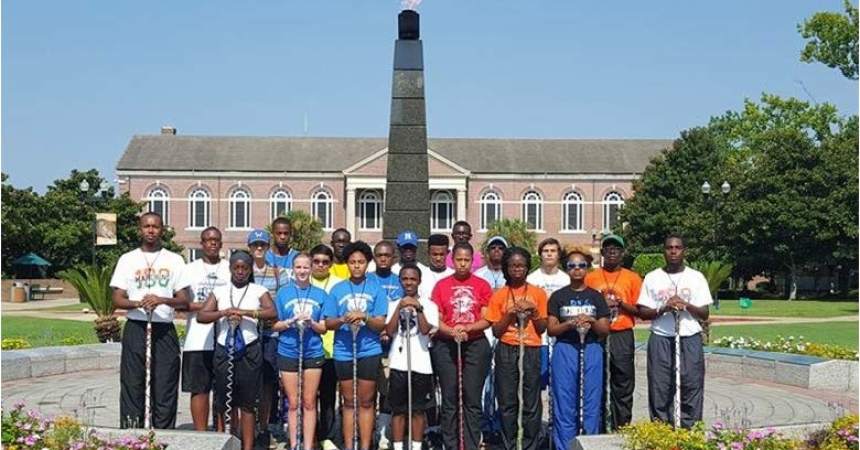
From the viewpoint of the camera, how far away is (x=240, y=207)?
2776 inches

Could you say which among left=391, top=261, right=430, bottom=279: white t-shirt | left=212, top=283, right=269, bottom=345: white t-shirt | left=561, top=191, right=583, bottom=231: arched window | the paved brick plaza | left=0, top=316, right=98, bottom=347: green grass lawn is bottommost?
left=0, top=316, right=98, bottom=347: green grass lawn

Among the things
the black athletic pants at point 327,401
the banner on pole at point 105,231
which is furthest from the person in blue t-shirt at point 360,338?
the banner on pole at point 105,231

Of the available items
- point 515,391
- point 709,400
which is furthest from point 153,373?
point 709,400

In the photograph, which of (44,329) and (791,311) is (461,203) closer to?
(791,311)

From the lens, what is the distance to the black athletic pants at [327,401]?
320 inches

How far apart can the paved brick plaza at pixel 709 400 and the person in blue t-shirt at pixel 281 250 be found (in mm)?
1771

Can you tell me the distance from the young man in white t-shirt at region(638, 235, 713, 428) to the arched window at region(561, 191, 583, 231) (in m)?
62.7

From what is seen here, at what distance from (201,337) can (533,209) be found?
208 feet

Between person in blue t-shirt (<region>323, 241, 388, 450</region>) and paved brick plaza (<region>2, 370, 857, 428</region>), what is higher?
person in blue t-shirt (<region>323, 241, 388, 450</region>)

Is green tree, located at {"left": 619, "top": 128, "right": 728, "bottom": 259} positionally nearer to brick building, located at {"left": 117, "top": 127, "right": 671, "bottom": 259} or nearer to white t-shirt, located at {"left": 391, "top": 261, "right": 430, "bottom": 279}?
brick building, located at {"left": 117, "top": 127, "right": 671, "bottom": 259}

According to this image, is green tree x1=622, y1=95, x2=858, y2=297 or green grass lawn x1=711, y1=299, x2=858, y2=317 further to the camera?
green tree x1=622, y1=95, x2=858, y2=297

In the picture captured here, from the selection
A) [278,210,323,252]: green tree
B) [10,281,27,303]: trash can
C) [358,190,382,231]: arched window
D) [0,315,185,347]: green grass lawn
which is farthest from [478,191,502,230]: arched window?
[0,315,185,347]: green grass lawn

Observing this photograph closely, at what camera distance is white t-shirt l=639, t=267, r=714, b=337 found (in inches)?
311

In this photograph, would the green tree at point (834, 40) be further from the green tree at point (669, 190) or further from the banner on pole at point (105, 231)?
the banner on pole at point (105, 231)
